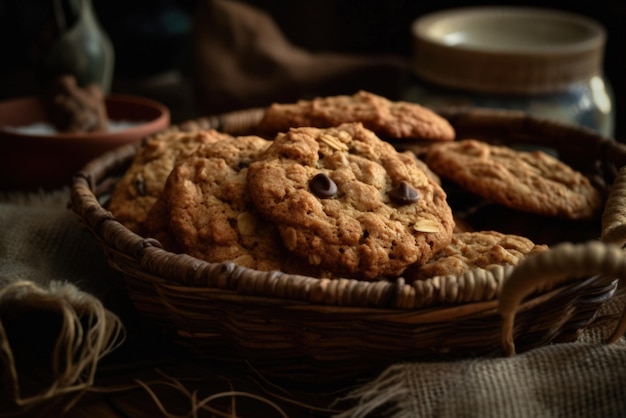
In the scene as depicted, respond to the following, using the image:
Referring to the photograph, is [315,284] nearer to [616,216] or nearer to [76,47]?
[616,216]

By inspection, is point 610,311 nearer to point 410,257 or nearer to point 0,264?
point 410,257

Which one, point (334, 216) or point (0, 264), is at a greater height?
point (334, 216)

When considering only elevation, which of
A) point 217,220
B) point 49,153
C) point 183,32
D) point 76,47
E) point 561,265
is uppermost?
point 561,265

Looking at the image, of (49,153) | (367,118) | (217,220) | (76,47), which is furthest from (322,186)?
(76,47)

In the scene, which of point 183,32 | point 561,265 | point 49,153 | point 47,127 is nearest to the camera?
point 561,265

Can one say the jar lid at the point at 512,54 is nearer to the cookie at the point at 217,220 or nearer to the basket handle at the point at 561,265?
the cookie at the point at 217,220

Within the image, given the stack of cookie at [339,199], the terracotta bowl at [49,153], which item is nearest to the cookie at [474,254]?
the stack of cookie at [339,199]

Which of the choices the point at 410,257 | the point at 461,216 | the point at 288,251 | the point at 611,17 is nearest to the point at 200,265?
the point at 288,251
